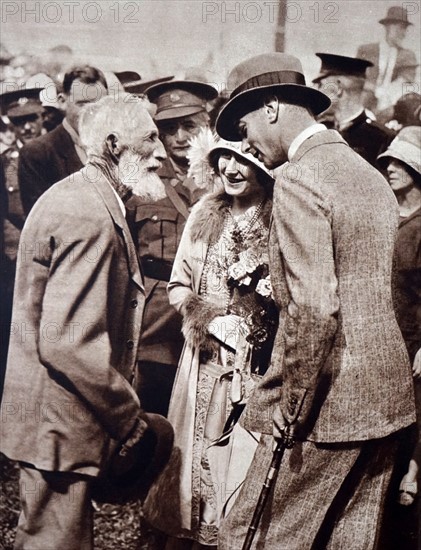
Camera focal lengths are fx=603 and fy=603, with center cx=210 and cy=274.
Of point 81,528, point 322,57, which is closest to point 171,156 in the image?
point 322,57

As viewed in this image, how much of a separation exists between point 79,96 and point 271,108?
799 mm

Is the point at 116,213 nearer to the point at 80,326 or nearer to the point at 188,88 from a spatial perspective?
the point at 80,326

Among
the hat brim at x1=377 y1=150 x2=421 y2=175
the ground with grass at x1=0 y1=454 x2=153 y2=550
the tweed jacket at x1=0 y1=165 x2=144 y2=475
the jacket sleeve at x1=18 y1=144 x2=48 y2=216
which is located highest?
the hat brim at x1=377 y1=150 x2=421 y2=175

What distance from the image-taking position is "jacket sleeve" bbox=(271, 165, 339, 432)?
77.9 inches

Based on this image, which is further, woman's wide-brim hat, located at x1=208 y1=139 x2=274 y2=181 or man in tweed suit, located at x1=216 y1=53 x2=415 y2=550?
woman's wide-brim hat, located at x1=208 y1=139 x2=274 y2=181

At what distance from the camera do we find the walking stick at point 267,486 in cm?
218

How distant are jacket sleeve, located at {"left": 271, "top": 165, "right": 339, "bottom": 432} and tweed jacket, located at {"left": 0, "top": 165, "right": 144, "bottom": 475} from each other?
2.34 ft

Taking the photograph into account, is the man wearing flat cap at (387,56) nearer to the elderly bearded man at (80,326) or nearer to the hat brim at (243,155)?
the hat brim at (243,155)

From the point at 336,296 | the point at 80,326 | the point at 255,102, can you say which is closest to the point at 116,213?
the point at 80,326

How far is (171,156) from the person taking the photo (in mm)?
2502

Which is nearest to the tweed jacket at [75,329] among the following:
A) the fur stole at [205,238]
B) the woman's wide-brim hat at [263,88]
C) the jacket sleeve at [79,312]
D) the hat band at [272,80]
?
the jacket sleeve at [79,312]

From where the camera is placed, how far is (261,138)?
235cm

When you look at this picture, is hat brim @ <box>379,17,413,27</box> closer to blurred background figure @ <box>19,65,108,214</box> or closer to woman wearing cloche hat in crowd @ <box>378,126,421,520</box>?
woman wearing cloche hat in crowd @ <box>378,126,421,520</box>

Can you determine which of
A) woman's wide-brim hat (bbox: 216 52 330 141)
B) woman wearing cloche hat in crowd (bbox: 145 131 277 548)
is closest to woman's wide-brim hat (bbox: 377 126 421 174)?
woman's wide-brim hat (bbox: 216 52 330 141)
